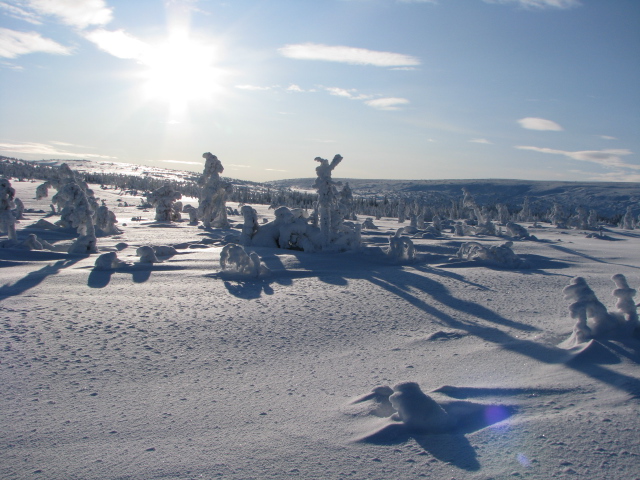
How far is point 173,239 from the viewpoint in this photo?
46.6 feet

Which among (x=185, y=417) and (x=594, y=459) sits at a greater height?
(x=594, y=459)

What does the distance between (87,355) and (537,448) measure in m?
3.80

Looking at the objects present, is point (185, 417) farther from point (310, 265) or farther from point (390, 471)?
point (310, 265)

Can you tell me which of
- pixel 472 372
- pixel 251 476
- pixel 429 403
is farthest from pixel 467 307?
pixel 251 476

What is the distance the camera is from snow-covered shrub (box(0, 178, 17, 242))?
11.2 meters

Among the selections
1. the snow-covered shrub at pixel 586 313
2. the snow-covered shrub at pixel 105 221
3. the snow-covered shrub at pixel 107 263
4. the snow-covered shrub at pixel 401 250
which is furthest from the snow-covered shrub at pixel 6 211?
the snow-covered shrub at pixel 586 313

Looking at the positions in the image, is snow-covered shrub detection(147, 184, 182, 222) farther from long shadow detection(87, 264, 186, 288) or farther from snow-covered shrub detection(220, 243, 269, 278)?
snow-covered shrub detection(220, 243, 269, 278)

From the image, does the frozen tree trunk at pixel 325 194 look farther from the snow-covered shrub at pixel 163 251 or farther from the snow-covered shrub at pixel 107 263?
the snow-covered shrub at pixel 107 263

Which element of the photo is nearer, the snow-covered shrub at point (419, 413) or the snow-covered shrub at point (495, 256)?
the snow-covered shrub at point (419, 413)

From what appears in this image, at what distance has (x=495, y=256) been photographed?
9.82 meters

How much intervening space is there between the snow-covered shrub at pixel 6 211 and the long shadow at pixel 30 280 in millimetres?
3268

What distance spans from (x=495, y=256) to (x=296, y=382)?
737 cm

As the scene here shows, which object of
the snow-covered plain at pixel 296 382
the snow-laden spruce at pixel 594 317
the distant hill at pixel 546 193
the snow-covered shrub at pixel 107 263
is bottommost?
the snow-covered plain at pixel 296 382

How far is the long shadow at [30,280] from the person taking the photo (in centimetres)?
626
